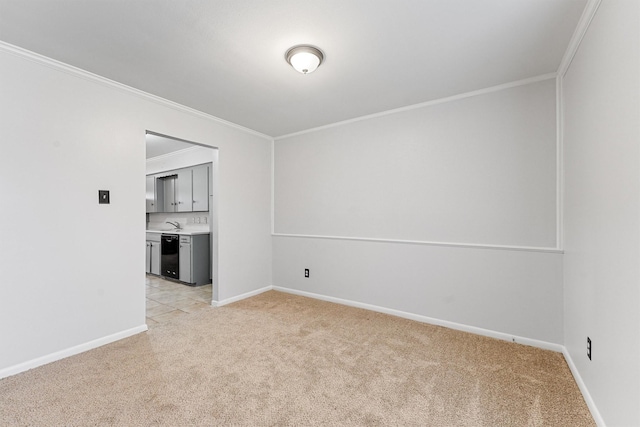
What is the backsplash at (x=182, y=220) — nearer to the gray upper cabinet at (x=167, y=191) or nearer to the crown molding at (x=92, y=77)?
the gray upper cabinet at (x=167, y=191)

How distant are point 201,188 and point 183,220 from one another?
1.27 m

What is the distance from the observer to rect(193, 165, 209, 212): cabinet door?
5.27 meters

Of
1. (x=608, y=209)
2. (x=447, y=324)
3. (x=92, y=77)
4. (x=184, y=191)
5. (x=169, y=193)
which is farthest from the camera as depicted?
(x=169, y=193)

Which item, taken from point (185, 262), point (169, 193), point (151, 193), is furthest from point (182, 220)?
point (185, 262)

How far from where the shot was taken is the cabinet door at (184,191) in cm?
554

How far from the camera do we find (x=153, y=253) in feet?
18.3

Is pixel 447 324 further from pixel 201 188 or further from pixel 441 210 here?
pixel 201 188

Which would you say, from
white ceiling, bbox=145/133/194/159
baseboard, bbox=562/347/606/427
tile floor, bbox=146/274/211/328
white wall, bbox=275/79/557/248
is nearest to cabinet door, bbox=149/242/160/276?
tile floor, bbox=146/274/211/328

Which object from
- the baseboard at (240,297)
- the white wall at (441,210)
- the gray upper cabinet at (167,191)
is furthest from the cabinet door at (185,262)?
the white wall at (441,210)

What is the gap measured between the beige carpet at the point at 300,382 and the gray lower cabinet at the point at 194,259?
1.93m

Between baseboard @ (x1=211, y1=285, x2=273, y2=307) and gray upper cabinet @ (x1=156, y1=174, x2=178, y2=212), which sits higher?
gray upper cabinet @ (x1=156, y1=174, x2=178, y2=212)

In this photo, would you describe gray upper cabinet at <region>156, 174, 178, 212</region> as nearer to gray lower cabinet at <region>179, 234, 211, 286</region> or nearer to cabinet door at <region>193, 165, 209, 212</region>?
cabinet door at <region>193, 165, 209, 212</region>

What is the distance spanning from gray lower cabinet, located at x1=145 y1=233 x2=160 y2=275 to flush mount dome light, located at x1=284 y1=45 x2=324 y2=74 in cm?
453

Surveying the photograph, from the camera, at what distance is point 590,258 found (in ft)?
5.99
